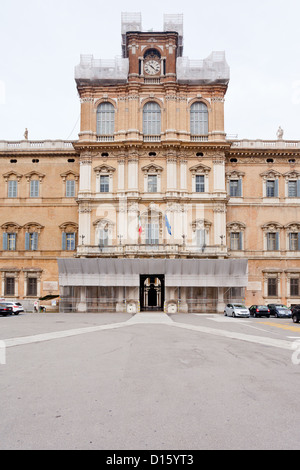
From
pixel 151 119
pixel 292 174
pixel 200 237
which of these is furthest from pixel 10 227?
pixel 292 174

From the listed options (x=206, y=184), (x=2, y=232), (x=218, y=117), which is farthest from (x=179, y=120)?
(x=2, y=232)

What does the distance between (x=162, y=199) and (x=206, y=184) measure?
16.7 feet

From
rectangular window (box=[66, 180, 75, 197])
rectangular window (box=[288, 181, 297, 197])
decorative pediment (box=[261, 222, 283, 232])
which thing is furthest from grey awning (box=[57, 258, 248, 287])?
rectangular window (box=[288, 181, 297, 197])

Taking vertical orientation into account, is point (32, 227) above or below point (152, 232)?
above

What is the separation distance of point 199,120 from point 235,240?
13.9 meters

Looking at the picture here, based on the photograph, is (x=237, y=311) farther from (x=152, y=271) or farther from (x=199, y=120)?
(x=199, y=120)

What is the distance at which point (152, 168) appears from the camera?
4588cm

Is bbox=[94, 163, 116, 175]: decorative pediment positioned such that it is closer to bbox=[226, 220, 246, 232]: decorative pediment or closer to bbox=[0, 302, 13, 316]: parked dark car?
bbox=[226, 220, 246, 232]: decorative pediment

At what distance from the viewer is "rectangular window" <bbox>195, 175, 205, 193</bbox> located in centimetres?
4591

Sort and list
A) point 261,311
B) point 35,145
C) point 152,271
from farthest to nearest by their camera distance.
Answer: point 35,145 < point 152,271 < point 261,311

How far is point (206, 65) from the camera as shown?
4822 centimetres

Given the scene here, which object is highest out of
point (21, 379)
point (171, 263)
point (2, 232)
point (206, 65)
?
point (206, 65)
